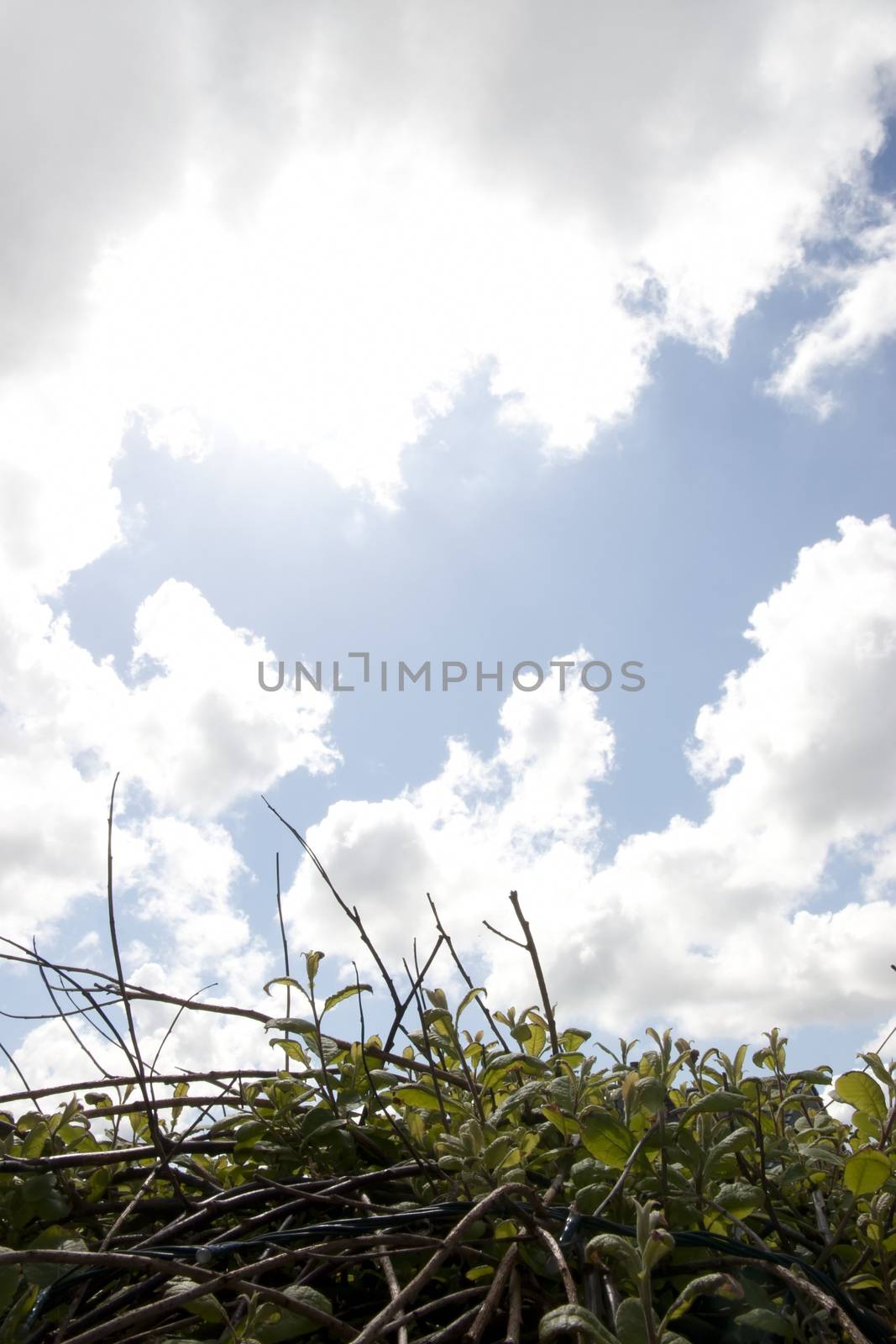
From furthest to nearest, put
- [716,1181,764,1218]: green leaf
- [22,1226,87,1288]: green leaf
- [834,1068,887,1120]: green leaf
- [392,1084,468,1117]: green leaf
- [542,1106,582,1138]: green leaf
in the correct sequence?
1. [392,1084,468,1117]: green leaf
2. [834,1068,887,1120]: green leaf
3. [542,1106,582,1138]: green leaf
4. [716,1181,764,1218]: green leaf
5. [22,1226,87,1288]: green leaf

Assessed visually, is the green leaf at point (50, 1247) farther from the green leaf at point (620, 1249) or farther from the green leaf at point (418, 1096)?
the green leaf at point (620, 1249)

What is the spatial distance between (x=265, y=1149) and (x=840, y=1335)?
992 mm

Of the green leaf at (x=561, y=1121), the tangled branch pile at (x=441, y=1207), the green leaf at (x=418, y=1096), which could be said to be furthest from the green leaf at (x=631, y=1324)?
the green leaf at (x=418, y=1096)

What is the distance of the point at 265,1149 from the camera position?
177cm

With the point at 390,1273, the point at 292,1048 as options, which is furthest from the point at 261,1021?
the point at 390,1273

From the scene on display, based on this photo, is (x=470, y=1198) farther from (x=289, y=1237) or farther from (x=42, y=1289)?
(x=42, y=1289)

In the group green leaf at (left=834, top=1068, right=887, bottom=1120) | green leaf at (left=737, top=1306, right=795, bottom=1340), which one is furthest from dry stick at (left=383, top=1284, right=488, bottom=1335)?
green leaf at (left=834, top=1068, right=887, bottom=1120)

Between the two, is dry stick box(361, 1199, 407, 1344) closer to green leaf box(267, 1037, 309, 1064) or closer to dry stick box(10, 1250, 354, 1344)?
dry stick box(10, 1250, 354, 1344)

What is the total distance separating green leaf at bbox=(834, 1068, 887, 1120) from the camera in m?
1.75

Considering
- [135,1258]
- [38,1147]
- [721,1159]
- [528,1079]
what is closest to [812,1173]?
[721,1159]

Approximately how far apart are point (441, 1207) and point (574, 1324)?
1.14ft

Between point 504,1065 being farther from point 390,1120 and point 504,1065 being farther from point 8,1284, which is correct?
point 8,1284

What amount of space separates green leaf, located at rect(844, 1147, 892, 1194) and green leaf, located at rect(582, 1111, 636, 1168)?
0.37 m

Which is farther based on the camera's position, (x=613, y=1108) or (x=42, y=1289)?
(x=613, y=1108)
